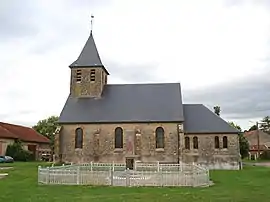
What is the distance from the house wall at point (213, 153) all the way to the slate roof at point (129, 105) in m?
4.00

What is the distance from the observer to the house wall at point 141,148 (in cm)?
3938

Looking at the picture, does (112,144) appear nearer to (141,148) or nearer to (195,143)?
(141,148)

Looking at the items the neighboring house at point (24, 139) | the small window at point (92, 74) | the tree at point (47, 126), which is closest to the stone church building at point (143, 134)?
the small window at point (92, 74)

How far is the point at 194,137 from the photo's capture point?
40812mm

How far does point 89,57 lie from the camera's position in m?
45.0

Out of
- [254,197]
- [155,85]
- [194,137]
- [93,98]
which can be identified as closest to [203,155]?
[194,137]

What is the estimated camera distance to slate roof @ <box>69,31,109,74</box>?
44062mm

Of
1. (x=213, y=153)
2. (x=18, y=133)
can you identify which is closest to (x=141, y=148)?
(x=213, y=153)

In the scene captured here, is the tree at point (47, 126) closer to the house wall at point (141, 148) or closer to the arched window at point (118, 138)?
the house wall at point (141, 148)

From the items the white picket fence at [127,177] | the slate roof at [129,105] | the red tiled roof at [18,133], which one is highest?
the slate roof at [129,105]

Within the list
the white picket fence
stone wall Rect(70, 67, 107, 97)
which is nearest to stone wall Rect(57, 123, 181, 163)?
stone wall Rect(70, 67, 107, 97)

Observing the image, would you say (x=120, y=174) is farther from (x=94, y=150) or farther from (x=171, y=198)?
(x=94, y=150)

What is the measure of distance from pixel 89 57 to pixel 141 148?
43.3 feet

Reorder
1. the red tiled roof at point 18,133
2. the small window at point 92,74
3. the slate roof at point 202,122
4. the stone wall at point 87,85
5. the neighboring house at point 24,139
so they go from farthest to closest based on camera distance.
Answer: the red tiled roof at point 18,133
the neighboring house at point 24,139
the small window at point 92,74
the stone wall at point 87,85
the slate roof at point 202,122
